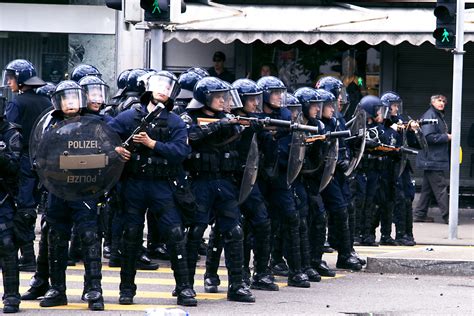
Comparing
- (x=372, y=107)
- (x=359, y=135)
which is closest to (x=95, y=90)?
(x=359, y=135)

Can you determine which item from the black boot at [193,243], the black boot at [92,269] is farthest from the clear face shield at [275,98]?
the black boot at [92,269]

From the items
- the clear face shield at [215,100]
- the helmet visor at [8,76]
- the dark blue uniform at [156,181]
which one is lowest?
the dark blue uniform at [156,181]

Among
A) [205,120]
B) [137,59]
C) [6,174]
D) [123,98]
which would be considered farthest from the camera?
[137,59]

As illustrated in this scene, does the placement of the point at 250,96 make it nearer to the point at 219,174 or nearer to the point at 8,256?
the point at 219,174

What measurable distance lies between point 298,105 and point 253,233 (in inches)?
56.3

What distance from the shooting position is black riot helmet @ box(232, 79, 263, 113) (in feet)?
43.5

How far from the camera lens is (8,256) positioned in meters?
11.9

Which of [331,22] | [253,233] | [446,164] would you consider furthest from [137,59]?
[253,233]

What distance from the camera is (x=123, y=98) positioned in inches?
594

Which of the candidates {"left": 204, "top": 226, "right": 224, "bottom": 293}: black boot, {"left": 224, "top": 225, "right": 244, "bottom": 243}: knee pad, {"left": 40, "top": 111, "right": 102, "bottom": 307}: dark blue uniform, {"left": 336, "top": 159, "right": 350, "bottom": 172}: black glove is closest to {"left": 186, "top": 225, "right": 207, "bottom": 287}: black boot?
{"left": 224, "top": 225, "right": 244, "bottom": 243}: knee pad

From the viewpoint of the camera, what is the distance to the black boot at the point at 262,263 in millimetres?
13359

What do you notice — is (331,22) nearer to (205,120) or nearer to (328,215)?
(328,215)

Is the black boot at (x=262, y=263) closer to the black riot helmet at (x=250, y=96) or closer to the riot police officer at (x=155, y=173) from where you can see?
the black riot helmet at (x=250, y=96)

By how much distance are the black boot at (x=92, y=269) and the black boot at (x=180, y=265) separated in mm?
612
